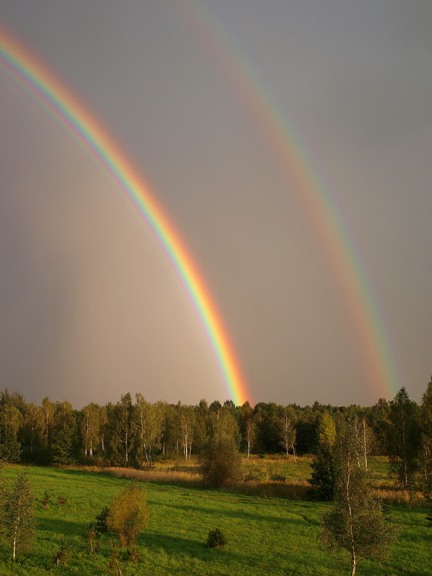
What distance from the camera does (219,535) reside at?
33250 millimetres

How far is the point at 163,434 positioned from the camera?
130m

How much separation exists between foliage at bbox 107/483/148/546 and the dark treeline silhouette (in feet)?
82.0

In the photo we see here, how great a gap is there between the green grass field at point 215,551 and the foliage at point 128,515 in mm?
1410

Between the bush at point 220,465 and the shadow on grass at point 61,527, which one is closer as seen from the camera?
the shadow on grass at point 61,527

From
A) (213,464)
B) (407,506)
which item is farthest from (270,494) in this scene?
(407,506)

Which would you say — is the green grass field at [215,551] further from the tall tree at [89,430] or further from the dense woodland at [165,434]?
the tall tree at [89,430]

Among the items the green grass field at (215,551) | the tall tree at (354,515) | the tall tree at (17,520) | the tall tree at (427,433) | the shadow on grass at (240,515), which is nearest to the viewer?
the tall tree at (354,515)

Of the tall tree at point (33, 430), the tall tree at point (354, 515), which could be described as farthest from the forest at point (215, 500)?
the tall tree at point (33, 430)

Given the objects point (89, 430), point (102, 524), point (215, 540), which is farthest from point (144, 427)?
point (215, 540)

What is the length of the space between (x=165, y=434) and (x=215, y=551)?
103287 mm

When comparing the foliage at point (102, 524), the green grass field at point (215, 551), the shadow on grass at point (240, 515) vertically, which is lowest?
the shadow on grass at point (240, 515)

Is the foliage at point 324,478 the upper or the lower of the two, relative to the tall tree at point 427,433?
lower

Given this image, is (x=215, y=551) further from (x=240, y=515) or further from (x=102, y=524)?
(x=240, y=515)

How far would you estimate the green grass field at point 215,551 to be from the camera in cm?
2817
